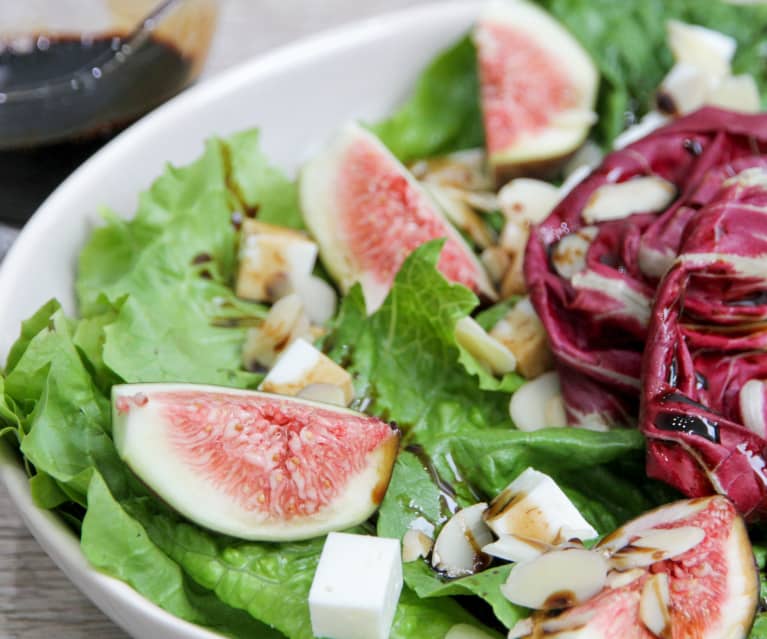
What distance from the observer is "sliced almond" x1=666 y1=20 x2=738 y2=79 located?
2.61 metres

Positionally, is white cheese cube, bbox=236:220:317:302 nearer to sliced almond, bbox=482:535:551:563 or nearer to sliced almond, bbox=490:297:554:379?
sliced almond, bbox=490:297:554:379

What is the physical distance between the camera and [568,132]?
2586mm

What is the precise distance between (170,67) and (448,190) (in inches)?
34.4

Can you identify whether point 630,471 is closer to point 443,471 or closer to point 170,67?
point 443,471

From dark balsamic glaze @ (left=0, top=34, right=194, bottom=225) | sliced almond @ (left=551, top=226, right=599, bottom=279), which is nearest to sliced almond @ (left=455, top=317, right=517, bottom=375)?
sliced almond @ (left=551, top=226, right=599, bottom=279)

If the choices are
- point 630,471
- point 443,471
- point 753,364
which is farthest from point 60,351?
point 753,364

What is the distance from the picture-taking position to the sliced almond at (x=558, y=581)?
1.50 meters

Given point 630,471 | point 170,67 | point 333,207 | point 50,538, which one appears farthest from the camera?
point 170,67

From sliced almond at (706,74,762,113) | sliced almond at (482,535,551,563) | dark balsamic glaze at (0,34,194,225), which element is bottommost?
sliced almond at (482,535,551,563)

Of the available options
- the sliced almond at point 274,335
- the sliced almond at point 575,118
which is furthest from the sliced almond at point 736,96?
the sliced almond at point 274,335

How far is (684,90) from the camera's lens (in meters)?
2.55

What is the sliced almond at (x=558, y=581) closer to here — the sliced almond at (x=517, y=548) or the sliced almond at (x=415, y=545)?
the sliced almond at (x=517, y=548)

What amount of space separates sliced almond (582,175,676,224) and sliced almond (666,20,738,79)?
0.66 metres

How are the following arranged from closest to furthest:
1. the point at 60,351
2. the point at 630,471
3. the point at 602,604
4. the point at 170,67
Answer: the point at 602,604, the point at 60,351, the point at 630,471, the point at 170,67
